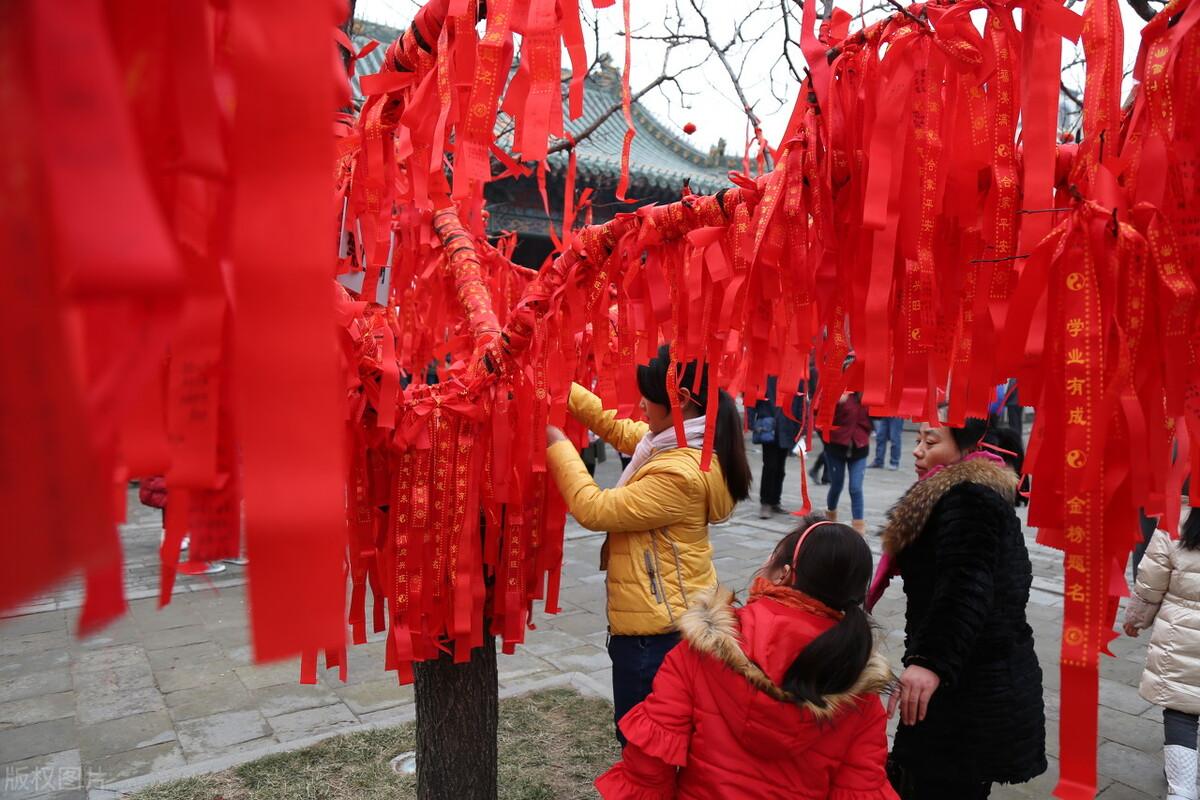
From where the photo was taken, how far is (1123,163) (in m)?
0.87

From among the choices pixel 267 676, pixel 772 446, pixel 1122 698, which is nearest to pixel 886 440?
pixel 772 446

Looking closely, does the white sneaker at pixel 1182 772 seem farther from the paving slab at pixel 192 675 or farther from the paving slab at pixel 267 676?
the paving slab at pixel 192 675

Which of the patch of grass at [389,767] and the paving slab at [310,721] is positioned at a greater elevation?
the patch of grass at [389,767]

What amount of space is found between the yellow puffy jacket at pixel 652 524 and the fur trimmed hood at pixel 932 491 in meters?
0.49

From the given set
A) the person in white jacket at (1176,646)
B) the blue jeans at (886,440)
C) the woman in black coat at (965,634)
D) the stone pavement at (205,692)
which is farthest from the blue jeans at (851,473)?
the woman in black coat at (965,634)

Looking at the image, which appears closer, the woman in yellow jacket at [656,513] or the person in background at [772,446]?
the woman in yellow jacket at [656,513]

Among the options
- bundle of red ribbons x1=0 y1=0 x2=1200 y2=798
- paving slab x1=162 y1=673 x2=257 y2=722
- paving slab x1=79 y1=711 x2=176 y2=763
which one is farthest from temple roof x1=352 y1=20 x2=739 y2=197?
bundle of red ribbons x1=0 y1=0 x2=1200 y2=798

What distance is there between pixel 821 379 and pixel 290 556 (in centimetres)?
106

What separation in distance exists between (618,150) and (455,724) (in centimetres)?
1025

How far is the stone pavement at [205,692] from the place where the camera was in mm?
2777

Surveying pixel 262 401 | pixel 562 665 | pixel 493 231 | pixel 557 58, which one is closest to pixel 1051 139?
pixel 557 58

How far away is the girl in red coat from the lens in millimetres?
1434

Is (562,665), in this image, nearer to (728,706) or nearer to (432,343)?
(432,343)

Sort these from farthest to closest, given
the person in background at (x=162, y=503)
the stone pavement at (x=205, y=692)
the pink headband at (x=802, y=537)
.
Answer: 1. the stone pavement at (x=205, y=692)
2. the pink headband at (x=802, y=537)
3. the person in background at (x=162, y=503)
